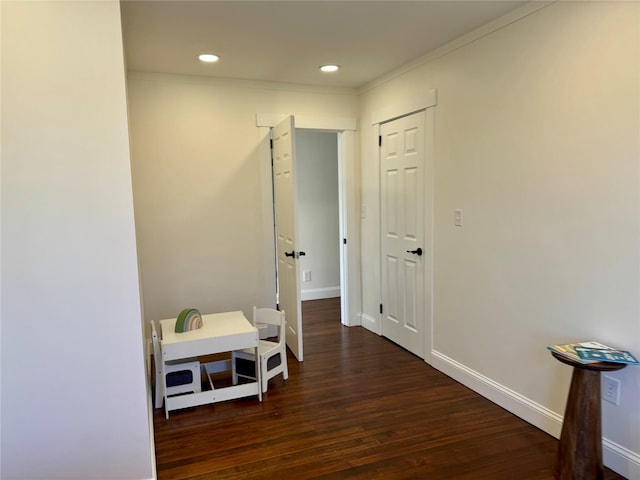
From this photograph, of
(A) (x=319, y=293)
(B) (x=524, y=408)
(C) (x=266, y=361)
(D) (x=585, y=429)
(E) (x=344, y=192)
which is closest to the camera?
(D) (x=585, y=429)

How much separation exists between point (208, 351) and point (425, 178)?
2.02 metres

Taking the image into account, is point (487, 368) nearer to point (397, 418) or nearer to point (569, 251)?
point (397, 418)

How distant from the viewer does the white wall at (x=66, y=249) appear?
1.74m

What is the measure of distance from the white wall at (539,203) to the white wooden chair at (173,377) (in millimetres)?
1812

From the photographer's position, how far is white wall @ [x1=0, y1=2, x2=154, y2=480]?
174 centimetres

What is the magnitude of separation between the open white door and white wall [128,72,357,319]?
0.55 ft

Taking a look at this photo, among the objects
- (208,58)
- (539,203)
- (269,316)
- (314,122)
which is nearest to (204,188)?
(208,58)

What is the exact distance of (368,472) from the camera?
7.06ft

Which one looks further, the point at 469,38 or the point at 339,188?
the point at 339,188

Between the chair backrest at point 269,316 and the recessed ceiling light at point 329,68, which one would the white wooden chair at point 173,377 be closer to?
the chair backrest at point 269,316

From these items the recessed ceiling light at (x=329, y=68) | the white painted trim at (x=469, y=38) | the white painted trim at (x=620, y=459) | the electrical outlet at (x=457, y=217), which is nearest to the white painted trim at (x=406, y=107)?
the white painted trim at (x=469, y=38)

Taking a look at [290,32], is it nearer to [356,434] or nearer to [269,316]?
[269,316]

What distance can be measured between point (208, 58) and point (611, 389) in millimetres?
3253

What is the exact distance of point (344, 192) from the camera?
4391mm
